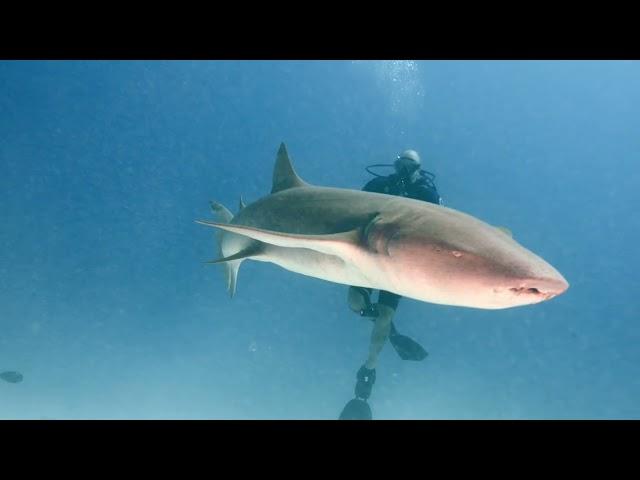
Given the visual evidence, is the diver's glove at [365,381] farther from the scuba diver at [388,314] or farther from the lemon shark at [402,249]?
the lemon shark at [402,249]

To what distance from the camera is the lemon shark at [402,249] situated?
218 centimetres

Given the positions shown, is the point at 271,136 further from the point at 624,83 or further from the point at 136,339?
the point at 624,83

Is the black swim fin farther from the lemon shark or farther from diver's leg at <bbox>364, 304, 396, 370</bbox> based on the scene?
the lemon shark

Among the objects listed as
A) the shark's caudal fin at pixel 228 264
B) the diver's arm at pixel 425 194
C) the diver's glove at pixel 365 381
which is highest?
the diver's arm at pixel 425 194

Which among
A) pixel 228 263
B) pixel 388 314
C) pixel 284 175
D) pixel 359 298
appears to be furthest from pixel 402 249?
pixel 228 263

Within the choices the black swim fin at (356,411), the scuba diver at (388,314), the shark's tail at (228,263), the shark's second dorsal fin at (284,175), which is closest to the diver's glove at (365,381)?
the scuba diver at (388,314)

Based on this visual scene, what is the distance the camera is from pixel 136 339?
2600cm

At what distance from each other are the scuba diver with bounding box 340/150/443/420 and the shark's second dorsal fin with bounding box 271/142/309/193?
203cm

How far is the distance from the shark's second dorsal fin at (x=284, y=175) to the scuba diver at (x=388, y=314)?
203 cm

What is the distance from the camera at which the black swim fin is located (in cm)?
675

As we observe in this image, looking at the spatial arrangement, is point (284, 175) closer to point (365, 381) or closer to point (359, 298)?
point (359, 298)

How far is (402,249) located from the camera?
9.13ft

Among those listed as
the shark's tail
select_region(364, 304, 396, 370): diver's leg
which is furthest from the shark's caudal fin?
select_region(364, 304, 396, 370): diver's leg
